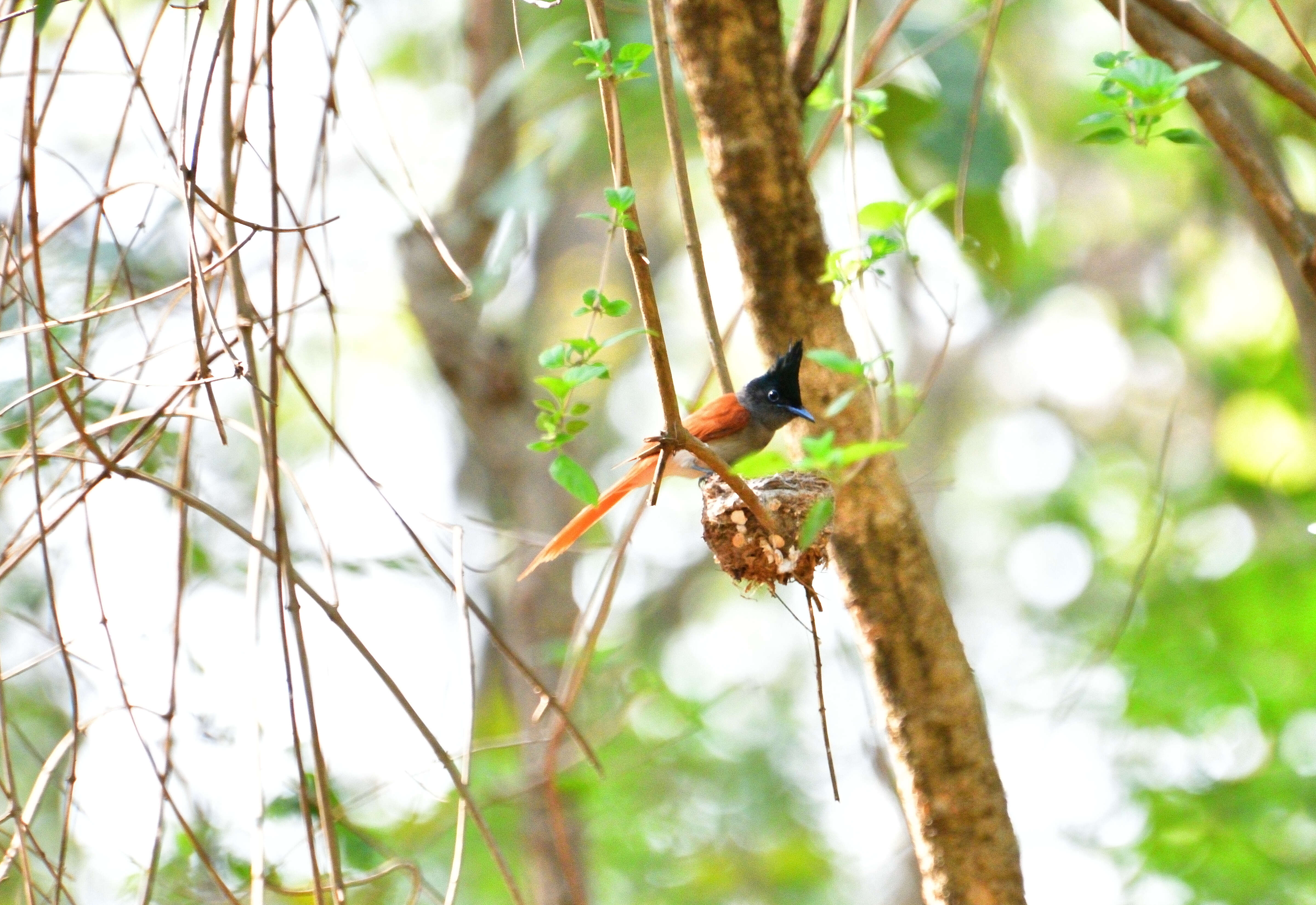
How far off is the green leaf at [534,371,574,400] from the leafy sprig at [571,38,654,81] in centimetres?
50

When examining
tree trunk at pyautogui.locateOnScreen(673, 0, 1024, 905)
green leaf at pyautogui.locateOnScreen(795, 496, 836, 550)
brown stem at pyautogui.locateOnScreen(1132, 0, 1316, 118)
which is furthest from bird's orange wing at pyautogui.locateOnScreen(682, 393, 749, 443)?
green leaf at pyautogui.locateOnScreen(795, 496, 836, 550)

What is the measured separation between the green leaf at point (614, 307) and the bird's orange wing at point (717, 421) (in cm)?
152

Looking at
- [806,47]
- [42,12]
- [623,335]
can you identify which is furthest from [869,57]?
[42,12]

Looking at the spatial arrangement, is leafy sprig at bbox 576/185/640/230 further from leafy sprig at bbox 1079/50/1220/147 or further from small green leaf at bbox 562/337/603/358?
leafy sprig at bbox 1079/50/1220/147

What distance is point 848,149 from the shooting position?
6.86ft

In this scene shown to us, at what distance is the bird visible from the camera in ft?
9.86

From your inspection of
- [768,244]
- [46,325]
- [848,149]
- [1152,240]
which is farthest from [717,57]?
[1152,240]

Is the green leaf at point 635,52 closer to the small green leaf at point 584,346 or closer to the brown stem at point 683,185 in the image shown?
the brown stem at point 683,185

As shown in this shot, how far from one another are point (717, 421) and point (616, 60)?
188 cm

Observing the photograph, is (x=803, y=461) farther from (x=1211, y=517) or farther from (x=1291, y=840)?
(x=1211, y=517)

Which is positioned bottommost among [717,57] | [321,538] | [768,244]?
[321,538]

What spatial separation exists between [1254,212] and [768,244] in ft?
6.45

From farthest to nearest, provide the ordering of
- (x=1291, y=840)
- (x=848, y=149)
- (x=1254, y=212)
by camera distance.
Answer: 1. (x=1291, y=840)
2. (x=1254, y=212)
3. (x=848, y=149)

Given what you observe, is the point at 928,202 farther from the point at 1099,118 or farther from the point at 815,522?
the point at 815,522
